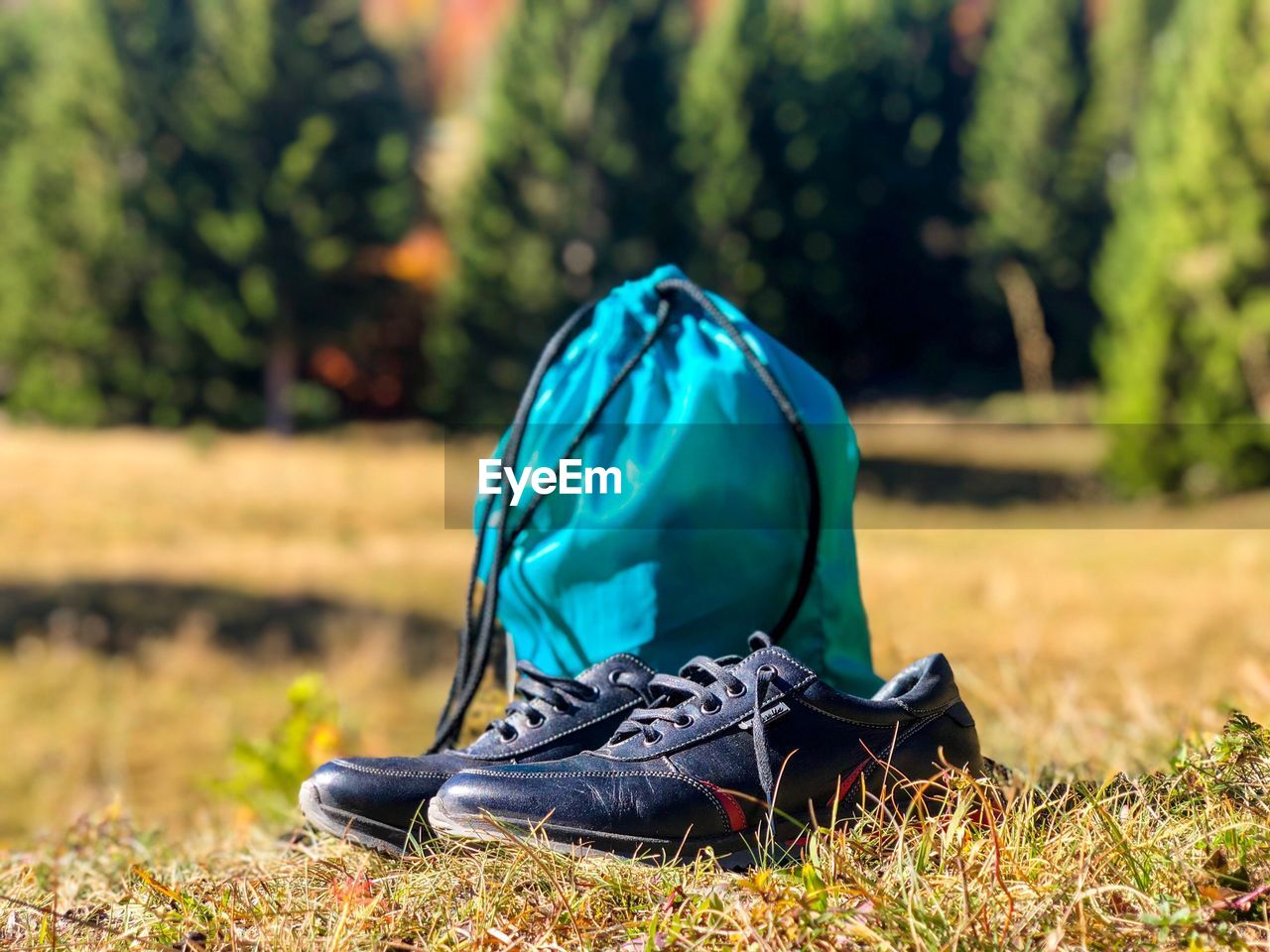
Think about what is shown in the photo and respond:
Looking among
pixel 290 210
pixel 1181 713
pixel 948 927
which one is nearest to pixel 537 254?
pixel 290 210

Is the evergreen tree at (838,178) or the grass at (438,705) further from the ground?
the evergreen tree at (838,178)

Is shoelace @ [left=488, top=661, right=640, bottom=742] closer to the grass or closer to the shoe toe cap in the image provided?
the shoe toe cap

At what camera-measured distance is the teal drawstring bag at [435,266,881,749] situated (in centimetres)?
218

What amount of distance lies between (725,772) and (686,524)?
2.09 ft

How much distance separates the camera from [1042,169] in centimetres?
2747

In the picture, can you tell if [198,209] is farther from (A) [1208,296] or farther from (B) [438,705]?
(B) [438,705]

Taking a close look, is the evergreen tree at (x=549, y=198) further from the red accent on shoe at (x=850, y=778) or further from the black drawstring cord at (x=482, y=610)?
the red accent on shoe at (x=850, y=778)

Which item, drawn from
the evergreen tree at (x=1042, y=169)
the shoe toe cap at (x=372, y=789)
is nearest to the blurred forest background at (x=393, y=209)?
the evergreen tree at (x=1042, y=169)

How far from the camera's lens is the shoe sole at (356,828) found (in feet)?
5.59

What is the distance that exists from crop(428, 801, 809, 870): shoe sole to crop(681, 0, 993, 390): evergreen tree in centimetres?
2170

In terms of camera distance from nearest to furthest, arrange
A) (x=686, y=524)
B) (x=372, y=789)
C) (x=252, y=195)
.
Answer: (x=372, y=789) < (x=686, y=524) < (x=252, y=195)

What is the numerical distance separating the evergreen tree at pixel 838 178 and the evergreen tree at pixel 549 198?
1545 mm

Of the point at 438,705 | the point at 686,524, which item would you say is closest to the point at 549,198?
Answer: the point at 438,705
